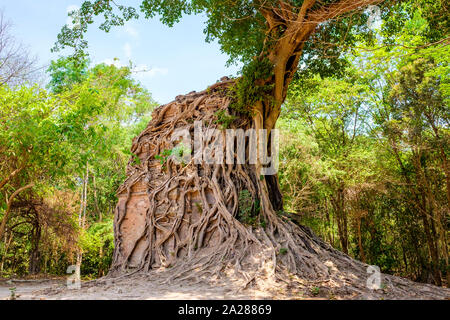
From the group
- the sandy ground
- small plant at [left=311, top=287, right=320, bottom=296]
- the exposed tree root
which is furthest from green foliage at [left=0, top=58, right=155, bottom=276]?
small plant at [left=311, top=287, right=320, bottom=296]

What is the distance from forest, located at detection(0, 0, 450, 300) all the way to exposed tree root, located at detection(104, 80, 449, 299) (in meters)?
0.06

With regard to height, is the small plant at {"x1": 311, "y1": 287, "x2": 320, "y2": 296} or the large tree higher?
the large tree

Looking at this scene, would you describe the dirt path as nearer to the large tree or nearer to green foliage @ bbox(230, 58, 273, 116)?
the large tree

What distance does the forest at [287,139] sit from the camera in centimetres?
579

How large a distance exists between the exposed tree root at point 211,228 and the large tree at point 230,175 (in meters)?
0.02

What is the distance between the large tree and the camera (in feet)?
16.1

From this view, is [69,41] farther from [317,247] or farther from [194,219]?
[317,247]

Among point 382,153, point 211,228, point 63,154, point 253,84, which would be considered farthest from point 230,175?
point 382,153

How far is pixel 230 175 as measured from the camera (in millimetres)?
6164

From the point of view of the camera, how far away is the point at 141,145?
742cm

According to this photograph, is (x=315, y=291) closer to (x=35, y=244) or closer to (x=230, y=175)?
(x=230, y=175)

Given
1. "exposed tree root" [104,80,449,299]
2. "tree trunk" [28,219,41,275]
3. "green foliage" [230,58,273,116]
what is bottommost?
"tree trunk" [28,219,41,275]
